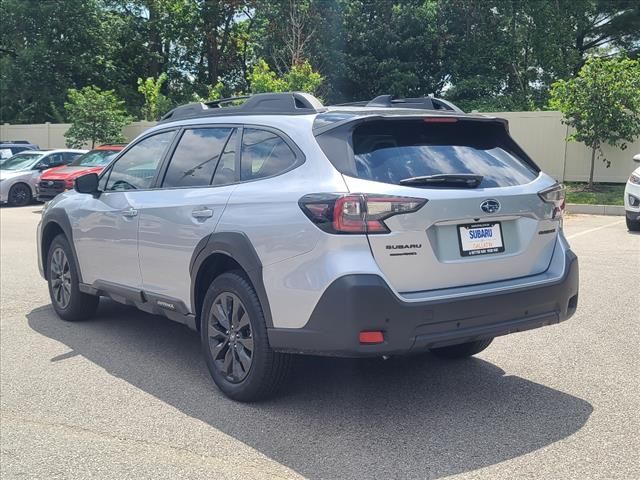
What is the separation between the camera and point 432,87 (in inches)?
1275

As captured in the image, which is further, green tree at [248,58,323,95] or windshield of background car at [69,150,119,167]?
green tree at [248,58,323,95]

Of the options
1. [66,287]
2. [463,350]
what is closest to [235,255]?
[463,350]

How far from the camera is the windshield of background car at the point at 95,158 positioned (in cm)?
1850

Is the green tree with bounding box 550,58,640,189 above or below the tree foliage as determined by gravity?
below

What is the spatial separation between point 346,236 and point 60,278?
395 centimetres

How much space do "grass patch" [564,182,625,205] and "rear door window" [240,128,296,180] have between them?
47.1 ft

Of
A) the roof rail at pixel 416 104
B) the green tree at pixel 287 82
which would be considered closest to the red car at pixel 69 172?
the green tree at pixel 287 82

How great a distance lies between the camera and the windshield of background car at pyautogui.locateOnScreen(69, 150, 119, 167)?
60.7 feet

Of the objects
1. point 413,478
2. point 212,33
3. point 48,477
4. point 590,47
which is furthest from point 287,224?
point 212,33

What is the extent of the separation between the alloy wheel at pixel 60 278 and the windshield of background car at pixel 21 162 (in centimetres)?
1483

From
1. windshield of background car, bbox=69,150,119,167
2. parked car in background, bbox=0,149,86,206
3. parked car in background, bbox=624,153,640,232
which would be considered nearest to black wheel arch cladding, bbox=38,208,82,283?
parked car in background, bbox=624,153,640,232

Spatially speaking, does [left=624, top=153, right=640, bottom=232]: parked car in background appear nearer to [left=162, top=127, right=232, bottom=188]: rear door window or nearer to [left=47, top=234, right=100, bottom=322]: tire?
[left=162, top=127, right=232, bottom=188]: rear door window

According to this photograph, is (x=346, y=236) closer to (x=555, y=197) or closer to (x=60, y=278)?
(x=555, y=197)

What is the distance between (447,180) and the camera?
156 inches
